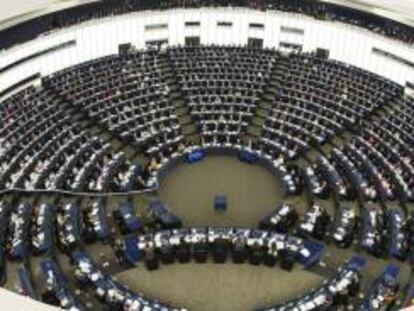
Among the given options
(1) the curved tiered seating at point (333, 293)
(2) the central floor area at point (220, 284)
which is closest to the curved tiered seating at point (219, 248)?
(2) the central floor area at point (220, 284)

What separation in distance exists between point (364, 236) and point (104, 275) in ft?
57.4

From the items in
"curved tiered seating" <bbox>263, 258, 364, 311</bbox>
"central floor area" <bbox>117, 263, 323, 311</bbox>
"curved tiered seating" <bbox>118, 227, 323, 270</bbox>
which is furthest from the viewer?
"curved tiered seating" <bbox>118, 227, 323, 270</bbox>

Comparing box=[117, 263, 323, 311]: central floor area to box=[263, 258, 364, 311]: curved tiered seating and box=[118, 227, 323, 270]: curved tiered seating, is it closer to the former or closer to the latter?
box=[118, 227, 323, 270]: curved tiered seating

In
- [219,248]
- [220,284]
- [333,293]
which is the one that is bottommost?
[220,284]

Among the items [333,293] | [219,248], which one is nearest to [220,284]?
[219,248]

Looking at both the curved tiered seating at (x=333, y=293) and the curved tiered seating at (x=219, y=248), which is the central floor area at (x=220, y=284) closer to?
the curved tiered seating at (x=219, y=248)

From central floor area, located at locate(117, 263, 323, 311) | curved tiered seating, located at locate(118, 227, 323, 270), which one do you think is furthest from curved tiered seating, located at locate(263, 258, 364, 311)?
curved tiered seating, located at locate(118, 227, 323, 270)

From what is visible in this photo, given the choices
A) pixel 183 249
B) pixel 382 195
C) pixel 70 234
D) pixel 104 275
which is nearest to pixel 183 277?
pixel 183 249

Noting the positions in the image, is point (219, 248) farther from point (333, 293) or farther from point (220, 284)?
point (333, 293)

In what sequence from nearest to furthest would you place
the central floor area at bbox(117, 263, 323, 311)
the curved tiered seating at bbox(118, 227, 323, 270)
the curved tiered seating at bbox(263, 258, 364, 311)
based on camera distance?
the curved tiered seating at bbox(263, 258, 364, 311) → the central floor area at bbox(117, 263, 323, 311) → the curved tiered seating at bbox(118, 227, 323, 270)

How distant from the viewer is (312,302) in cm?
3866

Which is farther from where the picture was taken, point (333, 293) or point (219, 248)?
point (219, 248)

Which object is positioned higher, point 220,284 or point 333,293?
point 333,293

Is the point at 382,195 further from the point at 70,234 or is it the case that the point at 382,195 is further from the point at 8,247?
the point at 8,247
